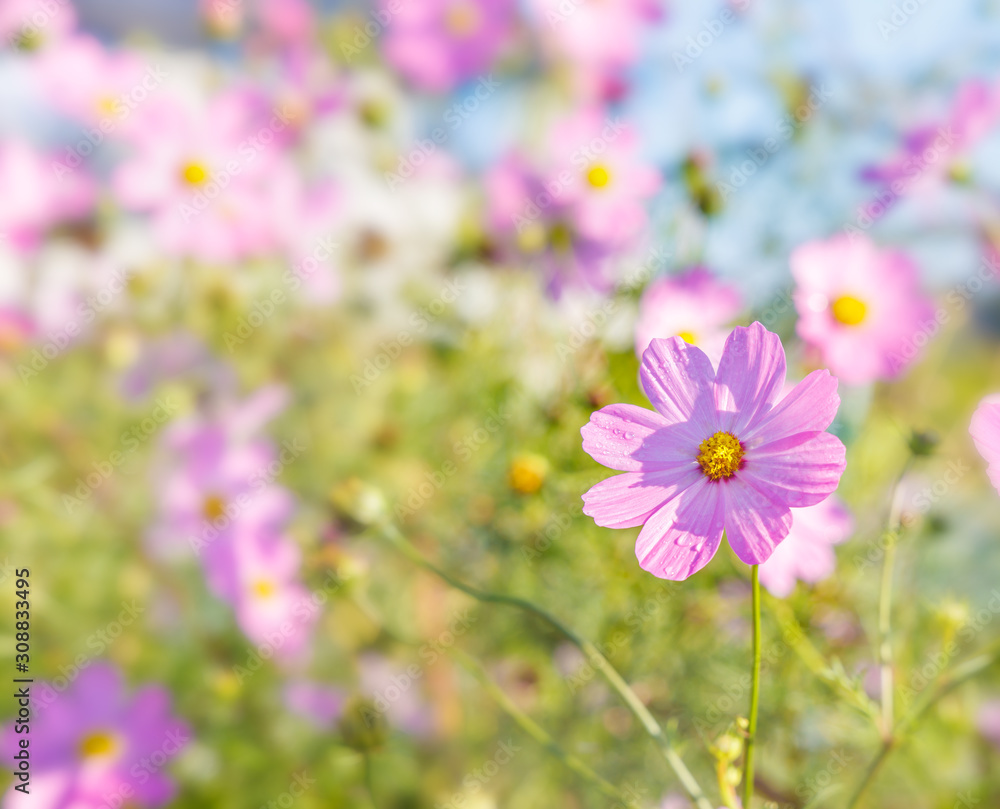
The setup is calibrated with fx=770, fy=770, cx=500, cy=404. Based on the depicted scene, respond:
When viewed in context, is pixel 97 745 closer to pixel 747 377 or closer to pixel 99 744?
pixel 99 744

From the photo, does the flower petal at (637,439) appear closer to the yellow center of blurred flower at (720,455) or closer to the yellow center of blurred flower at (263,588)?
the yellow center of blurred flower at (720,455)

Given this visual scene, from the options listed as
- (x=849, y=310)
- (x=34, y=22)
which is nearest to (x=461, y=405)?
(x=849, y=310)

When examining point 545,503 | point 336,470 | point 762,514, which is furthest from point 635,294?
point 336,470

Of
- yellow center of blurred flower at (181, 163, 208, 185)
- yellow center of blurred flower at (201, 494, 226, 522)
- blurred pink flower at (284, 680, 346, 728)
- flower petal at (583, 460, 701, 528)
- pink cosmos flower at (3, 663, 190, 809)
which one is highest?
yellow center of blurred flower at (181, 163, 208, 185)

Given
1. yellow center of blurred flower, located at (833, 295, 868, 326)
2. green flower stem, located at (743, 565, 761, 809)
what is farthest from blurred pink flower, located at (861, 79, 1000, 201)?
green flower stem, located at (743, 565, 761, 809)

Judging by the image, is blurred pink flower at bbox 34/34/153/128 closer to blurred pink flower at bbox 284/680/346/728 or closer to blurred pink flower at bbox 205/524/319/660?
blurred pink flower at bbox 205/524/319/660

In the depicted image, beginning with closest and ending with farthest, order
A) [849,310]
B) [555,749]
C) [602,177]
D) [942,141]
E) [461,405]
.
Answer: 1. [555,749]
2. [849,310]
3. [942,141]
4. [602,177]
5. [461,405]
